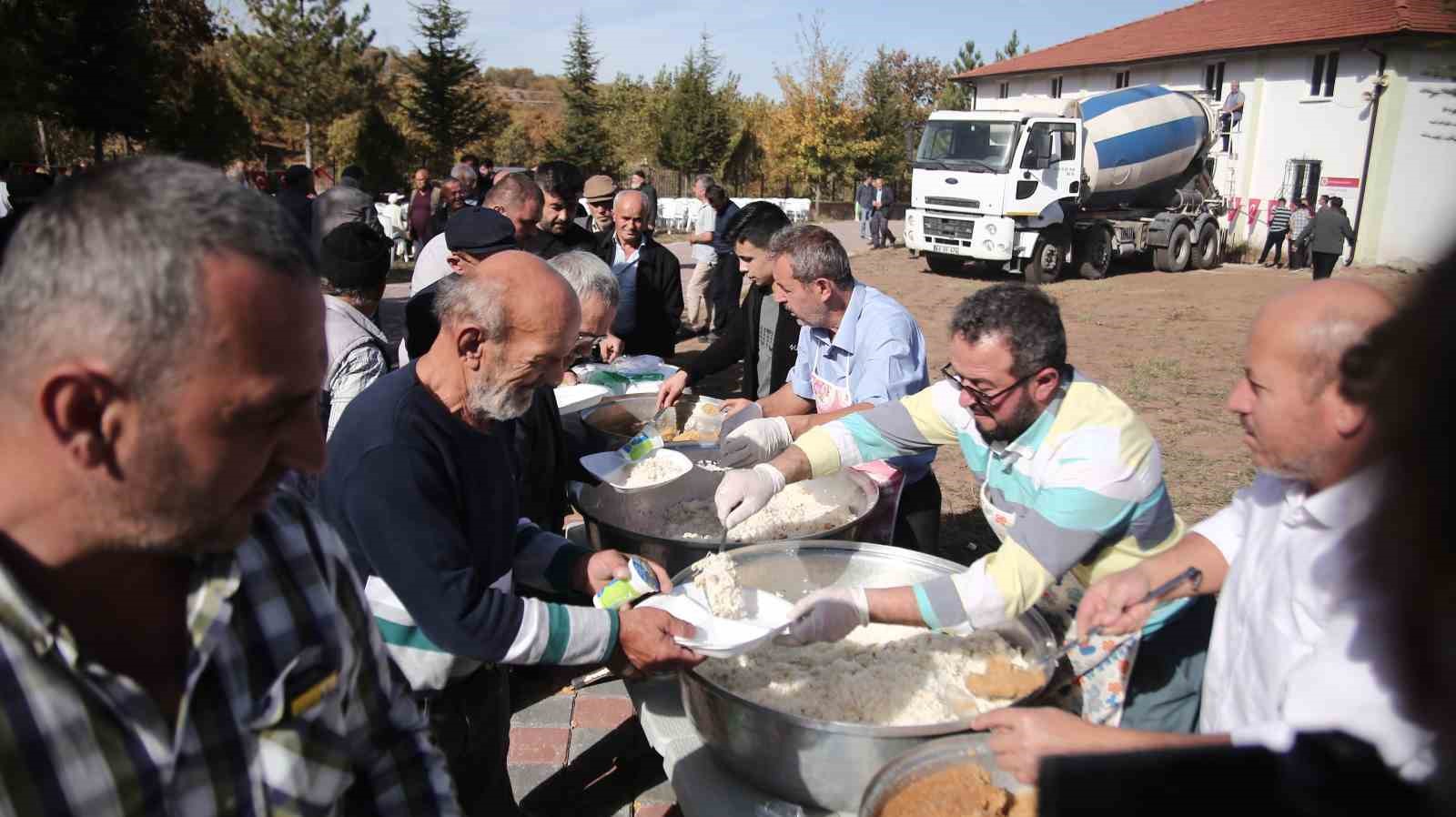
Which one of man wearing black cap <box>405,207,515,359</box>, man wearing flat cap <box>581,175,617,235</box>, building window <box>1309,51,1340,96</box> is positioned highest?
Result: building window <box>1309,51,1340,96</box>

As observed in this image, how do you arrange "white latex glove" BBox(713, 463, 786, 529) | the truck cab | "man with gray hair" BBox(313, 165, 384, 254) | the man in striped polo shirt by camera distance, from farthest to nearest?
the man in striped polo shirt < the truck cab < "man with gray hair" BBox(313, 165, 384, 254) < "white latex glove" BBox(713, 463, 786, 529)

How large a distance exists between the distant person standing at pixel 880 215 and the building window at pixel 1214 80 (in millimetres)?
9315

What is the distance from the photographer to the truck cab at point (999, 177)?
15.7 metres

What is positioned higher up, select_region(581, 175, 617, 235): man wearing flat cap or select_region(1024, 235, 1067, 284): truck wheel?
select_region(581, 175, 617, 235): man wearing flat cap

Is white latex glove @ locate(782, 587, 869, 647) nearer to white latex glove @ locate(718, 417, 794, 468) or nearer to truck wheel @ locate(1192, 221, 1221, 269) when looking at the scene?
white latex glove @ locate(718, 417, 794, 468)

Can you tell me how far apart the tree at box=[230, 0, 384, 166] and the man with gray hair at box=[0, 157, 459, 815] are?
A: 121 ft

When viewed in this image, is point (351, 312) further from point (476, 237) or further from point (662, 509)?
point (662, 509)

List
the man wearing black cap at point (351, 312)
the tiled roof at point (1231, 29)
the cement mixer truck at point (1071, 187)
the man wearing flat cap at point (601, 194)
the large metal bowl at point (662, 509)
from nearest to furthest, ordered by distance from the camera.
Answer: the large metal bowl at point (662, 509) → the man wearing black cap at point (351, 312) → the man wearing flat cap at point (601, 194) → the cement mixer truck at point (1071, 187) → the tiled roof at point (1231, 29)

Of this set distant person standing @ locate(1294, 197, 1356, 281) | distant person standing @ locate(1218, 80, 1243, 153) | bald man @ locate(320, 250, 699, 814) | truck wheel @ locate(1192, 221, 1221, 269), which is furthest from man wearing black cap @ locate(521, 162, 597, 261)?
distant person standing @ locate(1218, 80, 1243, 153)

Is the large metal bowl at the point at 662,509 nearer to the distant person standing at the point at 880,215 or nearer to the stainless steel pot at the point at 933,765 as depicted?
the stainless steel pot at the point at 933,765

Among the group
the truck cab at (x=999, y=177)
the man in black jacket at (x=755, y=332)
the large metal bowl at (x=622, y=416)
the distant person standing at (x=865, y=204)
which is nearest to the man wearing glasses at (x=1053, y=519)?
the large metal bowl at (x=622, y=416)

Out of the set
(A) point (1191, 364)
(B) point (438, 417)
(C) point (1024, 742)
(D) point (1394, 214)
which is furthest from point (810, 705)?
(D) point (1394, 214)

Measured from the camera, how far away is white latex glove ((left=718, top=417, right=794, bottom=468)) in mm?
3328

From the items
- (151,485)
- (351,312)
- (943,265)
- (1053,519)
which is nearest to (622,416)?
(351,312)
